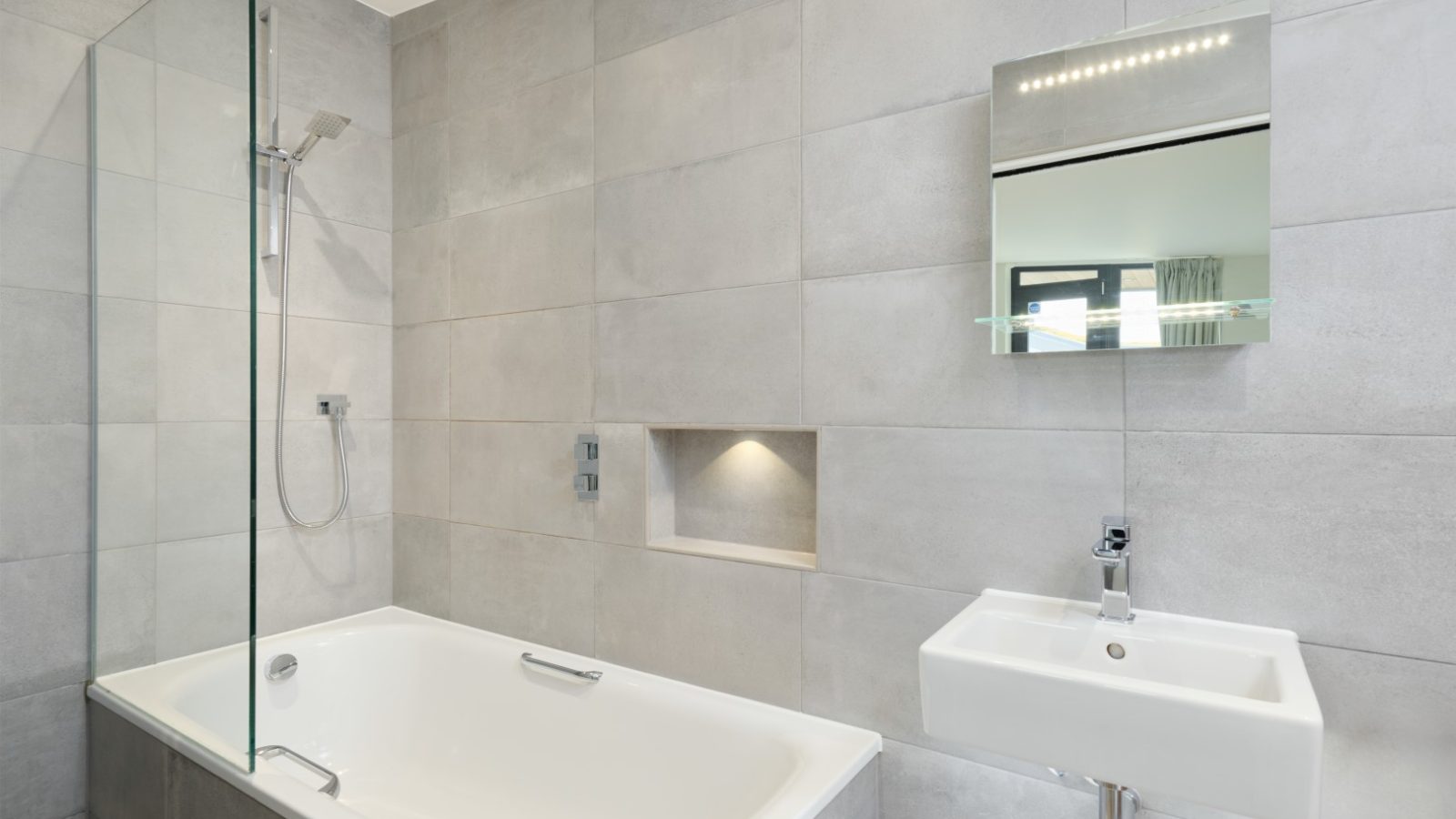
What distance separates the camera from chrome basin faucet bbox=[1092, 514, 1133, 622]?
1.37 metres

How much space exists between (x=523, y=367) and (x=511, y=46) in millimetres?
1048

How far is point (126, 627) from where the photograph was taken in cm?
175

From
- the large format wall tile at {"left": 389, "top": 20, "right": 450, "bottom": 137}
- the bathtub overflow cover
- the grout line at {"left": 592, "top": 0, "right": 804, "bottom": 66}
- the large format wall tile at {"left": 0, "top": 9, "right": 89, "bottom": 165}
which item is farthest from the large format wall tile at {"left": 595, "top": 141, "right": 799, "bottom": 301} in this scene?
the bathtub overflow cover

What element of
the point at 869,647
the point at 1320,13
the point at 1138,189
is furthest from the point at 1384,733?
the point at 1320,13

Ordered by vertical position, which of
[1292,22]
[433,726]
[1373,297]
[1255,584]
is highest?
[1292,22]

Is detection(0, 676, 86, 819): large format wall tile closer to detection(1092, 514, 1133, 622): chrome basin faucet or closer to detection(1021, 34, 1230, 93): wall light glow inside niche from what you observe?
detection(1092, 514, 1133, 622): chrome basin faucet

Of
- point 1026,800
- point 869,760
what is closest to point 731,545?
point 869,760

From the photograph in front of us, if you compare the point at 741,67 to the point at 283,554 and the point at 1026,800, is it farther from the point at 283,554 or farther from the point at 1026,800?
the point at 283,554

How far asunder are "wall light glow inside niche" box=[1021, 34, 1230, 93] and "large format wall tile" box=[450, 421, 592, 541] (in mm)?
1480

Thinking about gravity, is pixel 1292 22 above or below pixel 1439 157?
above

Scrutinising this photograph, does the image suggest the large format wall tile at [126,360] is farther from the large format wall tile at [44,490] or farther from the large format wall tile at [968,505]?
the large format wall tile at [968,505]

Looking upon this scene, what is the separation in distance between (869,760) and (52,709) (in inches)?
77.0

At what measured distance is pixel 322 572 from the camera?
8.58 ft

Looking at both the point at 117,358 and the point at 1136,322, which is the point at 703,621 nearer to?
the point at 1136,322
